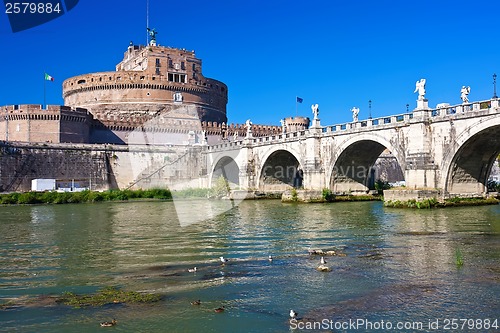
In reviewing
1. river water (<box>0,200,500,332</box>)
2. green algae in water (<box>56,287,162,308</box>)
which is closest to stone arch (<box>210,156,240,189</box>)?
river water (<box>0,200,500,332</box>)

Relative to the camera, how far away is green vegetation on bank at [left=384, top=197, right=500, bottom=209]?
88.2 ft

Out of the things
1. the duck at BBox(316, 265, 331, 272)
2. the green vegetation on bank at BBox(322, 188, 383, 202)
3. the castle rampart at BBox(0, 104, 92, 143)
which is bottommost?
the duck at BBox(316, 265, 331, 272)

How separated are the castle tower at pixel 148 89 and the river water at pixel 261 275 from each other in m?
46.3

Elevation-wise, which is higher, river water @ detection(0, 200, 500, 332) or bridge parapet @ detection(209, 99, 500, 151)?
bridge parapet @ detection(209, 99, 500, 151)

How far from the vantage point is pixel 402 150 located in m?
29.8

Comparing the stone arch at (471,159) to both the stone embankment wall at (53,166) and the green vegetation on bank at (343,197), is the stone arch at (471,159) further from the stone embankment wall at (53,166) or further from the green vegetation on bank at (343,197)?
the stone embankment wall at (53,166)

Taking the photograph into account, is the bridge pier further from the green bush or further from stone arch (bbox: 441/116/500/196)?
stone arch (bbox: 441/116/500/196)

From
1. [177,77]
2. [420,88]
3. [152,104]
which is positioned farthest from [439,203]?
[177,77]

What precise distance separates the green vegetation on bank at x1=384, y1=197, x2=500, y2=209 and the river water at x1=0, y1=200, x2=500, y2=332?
536cm

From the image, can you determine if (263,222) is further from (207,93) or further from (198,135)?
(207,93)

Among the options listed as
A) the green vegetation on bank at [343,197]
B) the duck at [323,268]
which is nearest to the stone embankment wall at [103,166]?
the green vegetation on bank at [343,197]

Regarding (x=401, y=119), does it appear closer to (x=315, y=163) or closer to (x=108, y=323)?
(x=315, y=163)

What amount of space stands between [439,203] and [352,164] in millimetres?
10631

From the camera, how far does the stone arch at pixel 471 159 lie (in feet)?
84.4
